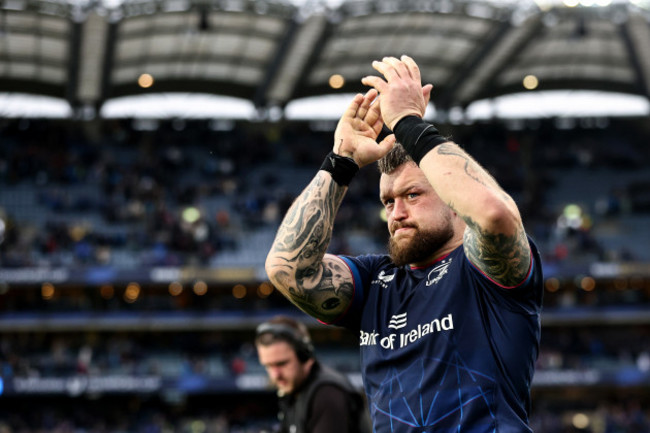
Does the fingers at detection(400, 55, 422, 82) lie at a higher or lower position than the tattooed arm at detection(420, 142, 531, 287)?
higher

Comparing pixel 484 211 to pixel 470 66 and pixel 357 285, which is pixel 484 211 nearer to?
pixel 357 285

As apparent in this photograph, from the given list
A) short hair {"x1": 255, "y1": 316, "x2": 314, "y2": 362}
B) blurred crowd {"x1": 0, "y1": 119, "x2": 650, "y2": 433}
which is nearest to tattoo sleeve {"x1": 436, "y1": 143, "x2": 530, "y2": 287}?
short hair {"x1": 255, "y1": 316, "x2": 314, "y2": 362}

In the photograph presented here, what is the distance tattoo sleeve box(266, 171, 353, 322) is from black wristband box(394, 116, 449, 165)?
0.46 m

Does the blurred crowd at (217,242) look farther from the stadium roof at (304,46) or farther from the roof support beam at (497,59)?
the stadium roof at (304,46)

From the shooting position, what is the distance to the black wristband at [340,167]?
2.92 m

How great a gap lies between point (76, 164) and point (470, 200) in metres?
33.7

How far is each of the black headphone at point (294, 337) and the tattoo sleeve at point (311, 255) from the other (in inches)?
70.6

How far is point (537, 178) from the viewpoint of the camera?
36.5 m

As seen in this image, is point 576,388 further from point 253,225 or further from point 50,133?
point 50,133

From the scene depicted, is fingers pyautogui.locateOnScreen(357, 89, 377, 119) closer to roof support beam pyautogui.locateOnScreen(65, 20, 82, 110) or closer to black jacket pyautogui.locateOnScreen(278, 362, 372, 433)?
black jacket pyautogui.locateOnScreen(278, 362, 372, 433)

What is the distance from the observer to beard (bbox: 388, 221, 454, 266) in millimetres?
2719

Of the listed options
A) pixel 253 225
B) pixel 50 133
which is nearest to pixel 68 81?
pixel 50 133

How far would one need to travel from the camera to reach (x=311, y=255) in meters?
2.95

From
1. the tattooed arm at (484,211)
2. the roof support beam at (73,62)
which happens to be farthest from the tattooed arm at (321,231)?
the roof support beam at (73,62)
